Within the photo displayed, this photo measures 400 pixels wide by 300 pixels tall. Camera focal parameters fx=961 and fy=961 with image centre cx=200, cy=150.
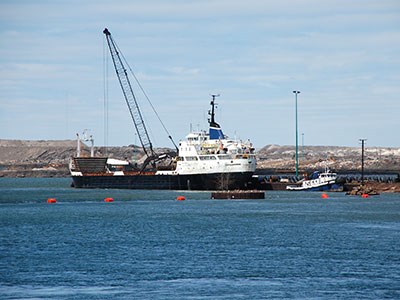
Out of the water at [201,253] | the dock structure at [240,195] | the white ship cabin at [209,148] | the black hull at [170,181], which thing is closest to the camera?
the water at [201,253]

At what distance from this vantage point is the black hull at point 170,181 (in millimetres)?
158375

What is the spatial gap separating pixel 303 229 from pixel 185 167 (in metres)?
77.9

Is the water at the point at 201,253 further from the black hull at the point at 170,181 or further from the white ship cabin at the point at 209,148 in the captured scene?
the white ship cabin at the point at 209,148

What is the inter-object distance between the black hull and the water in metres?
39.2

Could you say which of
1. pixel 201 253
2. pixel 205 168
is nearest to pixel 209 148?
pixel 205 168

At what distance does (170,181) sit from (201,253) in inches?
3997

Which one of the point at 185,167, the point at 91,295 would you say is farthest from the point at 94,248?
the point at 185,167

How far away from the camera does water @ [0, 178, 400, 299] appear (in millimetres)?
51375

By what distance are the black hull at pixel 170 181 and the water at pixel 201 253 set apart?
39.2m

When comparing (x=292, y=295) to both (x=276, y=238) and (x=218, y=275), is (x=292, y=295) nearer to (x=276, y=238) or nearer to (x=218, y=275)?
(x=218, y=275)

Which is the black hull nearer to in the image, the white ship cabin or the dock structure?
the white ship cabin

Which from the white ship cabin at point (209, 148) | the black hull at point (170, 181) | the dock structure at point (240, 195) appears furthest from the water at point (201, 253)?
the white ship cabin at point (209, 148)

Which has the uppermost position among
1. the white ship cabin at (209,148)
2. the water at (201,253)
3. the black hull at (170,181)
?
the white ship cabin at (209,148)

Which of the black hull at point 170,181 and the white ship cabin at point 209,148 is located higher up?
the white ship cabin at point 209,148
